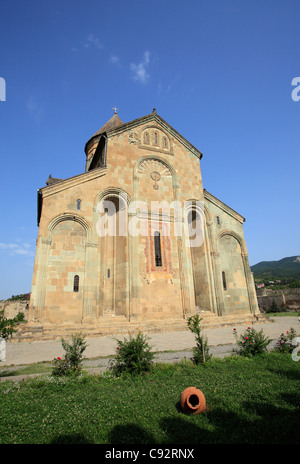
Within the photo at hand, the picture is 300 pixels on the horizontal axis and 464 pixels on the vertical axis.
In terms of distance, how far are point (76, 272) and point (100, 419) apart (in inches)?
395

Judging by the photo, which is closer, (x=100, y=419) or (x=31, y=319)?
(x=100, y=419)

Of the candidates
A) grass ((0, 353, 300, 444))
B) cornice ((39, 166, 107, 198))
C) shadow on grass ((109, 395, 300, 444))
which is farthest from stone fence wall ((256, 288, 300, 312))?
shadow on grass ((109, 395, 300, 444))

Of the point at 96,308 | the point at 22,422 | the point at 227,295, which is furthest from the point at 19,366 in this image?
the point at 227,295

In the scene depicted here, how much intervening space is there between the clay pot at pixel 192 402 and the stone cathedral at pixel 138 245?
872cm

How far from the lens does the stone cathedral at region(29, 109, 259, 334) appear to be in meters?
12.5

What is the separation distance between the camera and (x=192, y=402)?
3605 mm

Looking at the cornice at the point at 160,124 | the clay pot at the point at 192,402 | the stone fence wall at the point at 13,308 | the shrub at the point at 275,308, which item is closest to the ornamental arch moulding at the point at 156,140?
the cornice at the point at 160,124

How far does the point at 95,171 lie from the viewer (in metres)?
14.6

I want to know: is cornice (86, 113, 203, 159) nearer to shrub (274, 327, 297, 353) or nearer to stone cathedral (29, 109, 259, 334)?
stone cathedral (29, 109, 259, 334)

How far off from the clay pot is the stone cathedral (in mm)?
8722

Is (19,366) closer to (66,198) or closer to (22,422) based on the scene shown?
(22,422)

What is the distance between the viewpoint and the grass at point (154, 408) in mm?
2928

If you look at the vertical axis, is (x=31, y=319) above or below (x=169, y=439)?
above

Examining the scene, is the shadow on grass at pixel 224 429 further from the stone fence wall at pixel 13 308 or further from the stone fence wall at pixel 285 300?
the stone fence wall at pixel 285 300
